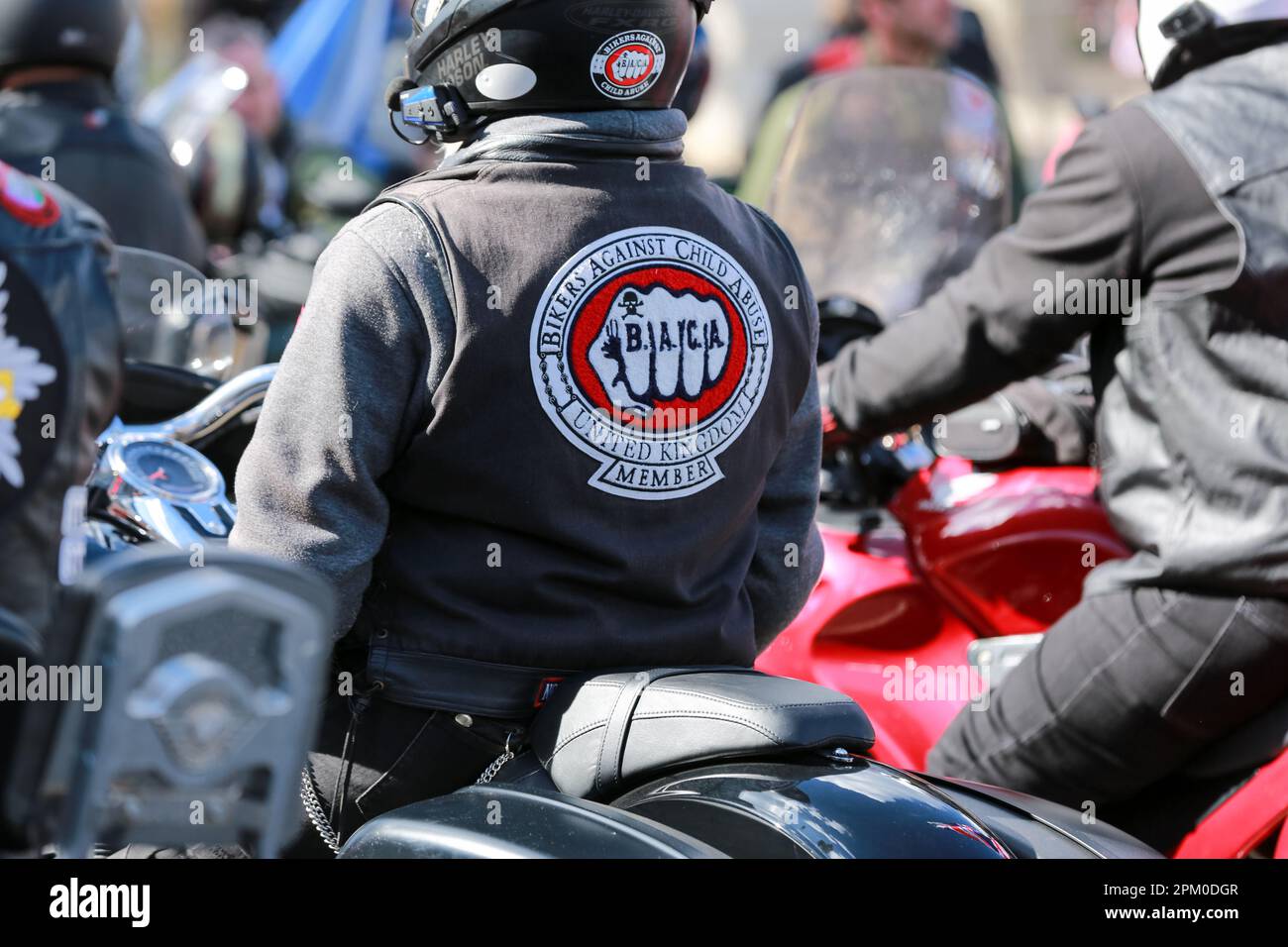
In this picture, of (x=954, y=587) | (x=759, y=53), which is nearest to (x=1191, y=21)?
(x=954, y=587)

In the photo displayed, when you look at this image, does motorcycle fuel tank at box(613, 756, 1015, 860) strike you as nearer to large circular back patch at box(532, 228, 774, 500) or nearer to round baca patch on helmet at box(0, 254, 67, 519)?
large circular back patch at box(532, 228, 774, 500)

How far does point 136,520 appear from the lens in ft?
6.94

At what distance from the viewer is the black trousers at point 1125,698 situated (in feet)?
8.41

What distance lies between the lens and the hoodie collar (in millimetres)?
2061

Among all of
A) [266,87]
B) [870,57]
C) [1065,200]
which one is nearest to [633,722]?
[1065,200]

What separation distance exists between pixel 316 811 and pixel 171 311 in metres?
0.87

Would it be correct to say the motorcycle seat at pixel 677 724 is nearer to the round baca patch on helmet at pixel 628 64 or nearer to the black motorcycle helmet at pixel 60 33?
the round baca patch on helmet at pixel 628 64

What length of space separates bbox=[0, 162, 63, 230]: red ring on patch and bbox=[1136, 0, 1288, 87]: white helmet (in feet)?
6.92

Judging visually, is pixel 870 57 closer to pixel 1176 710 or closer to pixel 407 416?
pixel 1176 710

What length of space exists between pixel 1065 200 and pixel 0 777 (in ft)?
7.23

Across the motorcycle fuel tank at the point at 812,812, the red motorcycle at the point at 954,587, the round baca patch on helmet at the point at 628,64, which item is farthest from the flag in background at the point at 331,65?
the motorcycle fuel tank at the point at 812,812

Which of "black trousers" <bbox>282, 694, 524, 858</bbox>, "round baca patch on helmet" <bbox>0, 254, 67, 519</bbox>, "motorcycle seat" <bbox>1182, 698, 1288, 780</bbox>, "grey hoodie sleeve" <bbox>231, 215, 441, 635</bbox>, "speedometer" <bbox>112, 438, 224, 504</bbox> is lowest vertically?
"motorcycle seat" <bbox>1182, 698, 1288, 780</bbox>

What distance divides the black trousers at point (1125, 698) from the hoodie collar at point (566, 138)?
3.75ft

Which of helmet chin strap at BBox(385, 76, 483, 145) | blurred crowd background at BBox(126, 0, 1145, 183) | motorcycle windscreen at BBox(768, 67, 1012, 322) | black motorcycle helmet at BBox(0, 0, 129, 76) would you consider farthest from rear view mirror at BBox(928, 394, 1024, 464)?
blurred crowd background at BBox(126, 0, 1145, 183)
